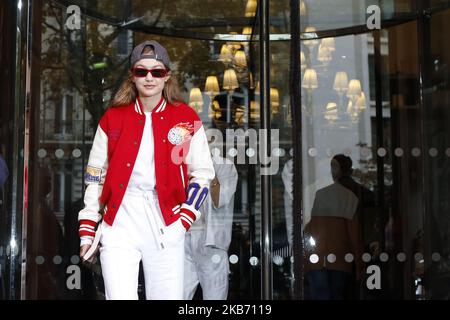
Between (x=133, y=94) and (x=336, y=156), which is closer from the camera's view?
(x=133, y=94)

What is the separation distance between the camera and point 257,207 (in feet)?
18.2

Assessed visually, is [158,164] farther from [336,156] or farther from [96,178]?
[336,156]

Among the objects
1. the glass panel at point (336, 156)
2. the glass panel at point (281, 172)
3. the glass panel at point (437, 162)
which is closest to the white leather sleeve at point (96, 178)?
the glass panel at point (281, 172)

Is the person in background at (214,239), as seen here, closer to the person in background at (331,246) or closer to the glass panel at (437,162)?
the person in background at (331,246)

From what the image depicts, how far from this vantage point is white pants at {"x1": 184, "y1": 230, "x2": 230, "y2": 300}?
5.40 m

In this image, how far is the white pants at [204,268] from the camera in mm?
5398

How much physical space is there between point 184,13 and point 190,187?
1912 millimetres

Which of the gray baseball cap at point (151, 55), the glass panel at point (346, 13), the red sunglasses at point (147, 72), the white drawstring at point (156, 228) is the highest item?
the glass panel at point (346, 13)

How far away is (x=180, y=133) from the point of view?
441cm

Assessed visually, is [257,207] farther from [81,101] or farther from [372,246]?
[81,101]

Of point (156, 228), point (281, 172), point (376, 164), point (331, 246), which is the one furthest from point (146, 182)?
point (376, 164)

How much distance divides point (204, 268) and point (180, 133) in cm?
136

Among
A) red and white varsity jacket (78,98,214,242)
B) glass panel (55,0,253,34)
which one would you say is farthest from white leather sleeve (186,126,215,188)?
glass panel (55,0,253,34)
